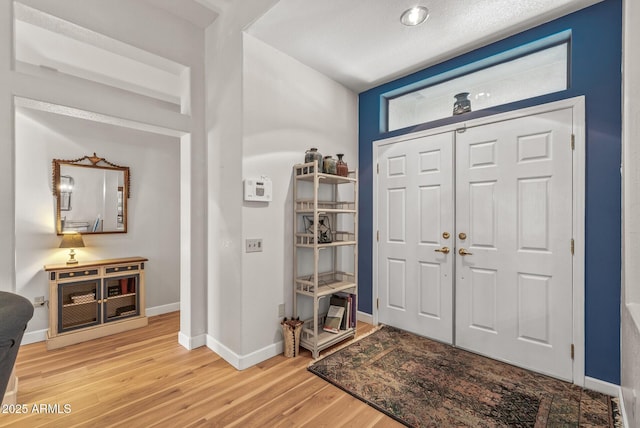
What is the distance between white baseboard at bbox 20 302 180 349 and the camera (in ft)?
9.52

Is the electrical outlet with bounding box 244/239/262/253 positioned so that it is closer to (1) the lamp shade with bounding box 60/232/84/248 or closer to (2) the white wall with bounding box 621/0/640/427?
(1) the lamp shade with bounding box 60/232/84/248

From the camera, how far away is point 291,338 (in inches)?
103

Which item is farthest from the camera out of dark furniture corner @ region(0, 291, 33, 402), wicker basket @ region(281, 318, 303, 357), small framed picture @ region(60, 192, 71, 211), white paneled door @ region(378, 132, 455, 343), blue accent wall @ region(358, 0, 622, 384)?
small framed picture @ region(60, 192, 71, 211)

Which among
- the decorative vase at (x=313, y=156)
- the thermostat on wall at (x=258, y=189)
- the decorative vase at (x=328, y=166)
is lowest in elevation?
the thermostat on wall at (x=258, y=189)

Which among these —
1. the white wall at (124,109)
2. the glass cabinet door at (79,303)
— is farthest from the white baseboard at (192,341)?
the glass cabinet door at (79,303)

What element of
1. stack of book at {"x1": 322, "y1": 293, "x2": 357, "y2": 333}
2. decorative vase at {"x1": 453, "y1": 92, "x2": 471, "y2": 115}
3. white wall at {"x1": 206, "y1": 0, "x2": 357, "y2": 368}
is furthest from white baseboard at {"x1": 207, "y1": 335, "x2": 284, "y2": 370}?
decorative vase at {"x1": 453, "y1": 92, "x2": 471, "y2": 115}

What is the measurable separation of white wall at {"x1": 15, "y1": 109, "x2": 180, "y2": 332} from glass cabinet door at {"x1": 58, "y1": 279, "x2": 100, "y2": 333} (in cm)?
20

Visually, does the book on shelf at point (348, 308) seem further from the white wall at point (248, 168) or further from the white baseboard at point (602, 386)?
the white baseboard at point (602, 386)

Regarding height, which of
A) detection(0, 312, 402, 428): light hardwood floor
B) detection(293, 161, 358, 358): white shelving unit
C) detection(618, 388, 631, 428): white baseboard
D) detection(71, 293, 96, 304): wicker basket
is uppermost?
detection(293, 161, 358, 358): white shelving unit

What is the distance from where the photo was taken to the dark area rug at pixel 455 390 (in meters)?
1.84

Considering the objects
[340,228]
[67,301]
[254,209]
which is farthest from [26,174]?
[340,228]

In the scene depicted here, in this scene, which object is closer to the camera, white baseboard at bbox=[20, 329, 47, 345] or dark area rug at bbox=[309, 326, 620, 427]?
dark area rug at bbox=[309, 326, 620, 427]

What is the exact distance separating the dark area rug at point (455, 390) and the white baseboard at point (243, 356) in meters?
0.41

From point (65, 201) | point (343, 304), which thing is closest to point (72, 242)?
point (65, 201)
